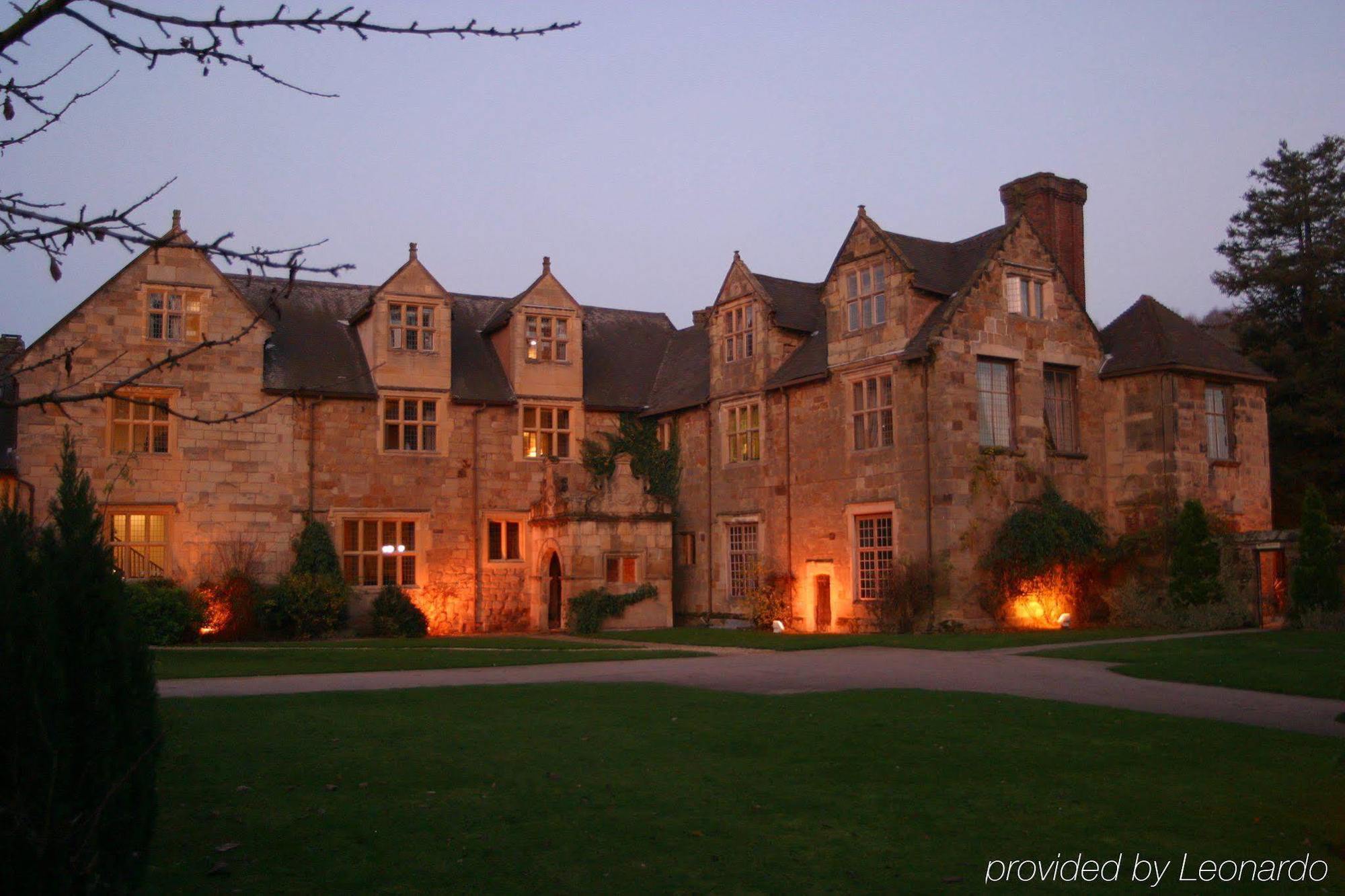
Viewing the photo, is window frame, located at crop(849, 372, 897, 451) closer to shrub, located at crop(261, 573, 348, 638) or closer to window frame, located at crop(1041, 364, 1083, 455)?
window frame, located at crop(1041, 364, 1083, 455)

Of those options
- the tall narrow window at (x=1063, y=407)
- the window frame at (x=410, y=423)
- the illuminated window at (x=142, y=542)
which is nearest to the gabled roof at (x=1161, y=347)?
the tall narrow window at (x=1063, y=407)

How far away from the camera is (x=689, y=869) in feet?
23.3

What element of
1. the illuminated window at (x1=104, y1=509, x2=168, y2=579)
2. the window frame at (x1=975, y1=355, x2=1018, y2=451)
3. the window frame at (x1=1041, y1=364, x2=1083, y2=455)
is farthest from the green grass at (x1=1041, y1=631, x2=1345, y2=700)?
the illuminated window at (x1=104, y1=509, x2=168, y2=579)

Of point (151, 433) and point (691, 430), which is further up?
point (691, 430)

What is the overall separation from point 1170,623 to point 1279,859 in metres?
20.2

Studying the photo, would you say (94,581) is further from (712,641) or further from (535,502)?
(535,502)

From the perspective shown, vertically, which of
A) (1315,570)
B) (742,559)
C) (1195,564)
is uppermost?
(742,559)

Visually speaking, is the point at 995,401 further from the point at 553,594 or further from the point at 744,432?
the point at 553,594

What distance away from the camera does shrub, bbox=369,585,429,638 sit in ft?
97.3

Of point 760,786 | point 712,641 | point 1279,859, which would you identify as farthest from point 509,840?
point 712,641

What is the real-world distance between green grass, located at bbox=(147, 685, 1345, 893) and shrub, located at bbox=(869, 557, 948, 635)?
13380 mm

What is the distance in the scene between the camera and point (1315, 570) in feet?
80.5

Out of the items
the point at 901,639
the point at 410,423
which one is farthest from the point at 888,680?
the point at 410,423

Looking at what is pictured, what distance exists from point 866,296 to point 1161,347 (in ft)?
23.2
